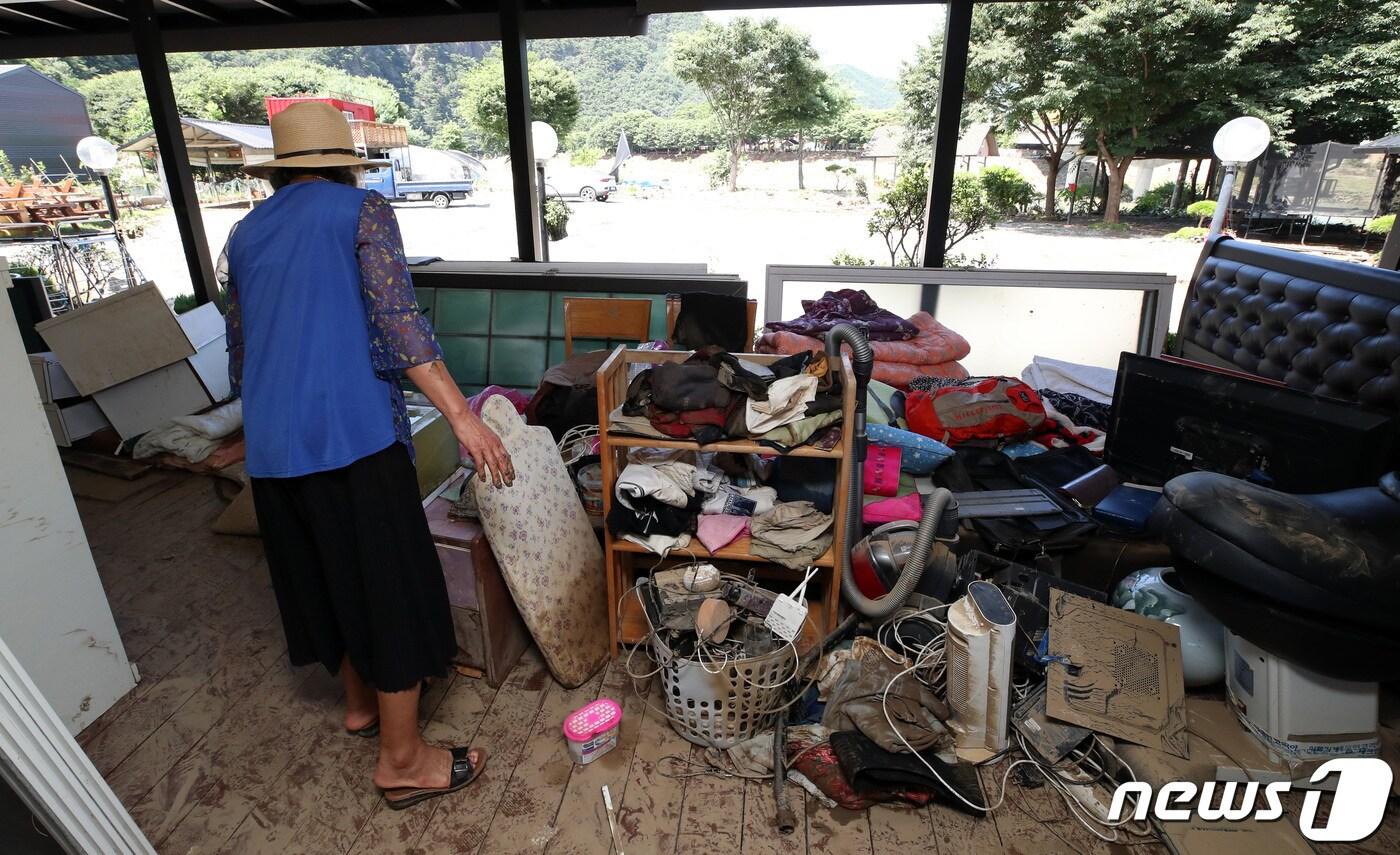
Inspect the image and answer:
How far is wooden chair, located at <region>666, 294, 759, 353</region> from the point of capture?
121 inches

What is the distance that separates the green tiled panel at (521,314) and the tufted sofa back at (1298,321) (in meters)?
3.36

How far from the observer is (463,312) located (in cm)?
385

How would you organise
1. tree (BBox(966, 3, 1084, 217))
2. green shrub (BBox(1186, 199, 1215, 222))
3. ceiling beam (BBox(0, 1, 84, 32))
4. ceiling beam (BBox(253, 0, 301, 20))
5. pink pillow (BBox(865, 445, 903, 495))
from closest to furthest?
pink pillow (BBox(865, 445, 903, 495)) < ceiling beam (BBox(253, 0, 301, 20)) < ceiling beam (BBox(0, 1, 84, 32)) < tree (BBox(966, 3, 1084, 217)) < green shrub (BBox(1186, 199, 1215, 222))

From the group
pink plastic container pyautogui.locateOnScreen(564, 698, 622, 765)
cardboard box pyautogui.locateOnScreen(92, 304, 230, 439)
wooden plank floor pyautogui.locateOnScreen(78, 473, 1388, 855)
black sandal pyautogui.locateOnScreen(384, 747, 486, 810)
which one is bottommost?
wooden plank floor pyautogui.locateOnScreen(78, 473, 1388, 855)

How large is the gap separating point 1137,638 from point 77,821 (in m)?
2.43

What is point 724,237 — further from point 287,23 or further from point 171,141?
point 171,141

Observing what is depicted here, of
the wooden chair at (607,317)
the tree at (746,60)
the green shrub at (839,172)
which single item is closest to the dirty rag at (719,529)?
the wooden chair at (607,317)

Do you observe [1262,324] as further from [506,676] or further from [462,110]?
[462,110]

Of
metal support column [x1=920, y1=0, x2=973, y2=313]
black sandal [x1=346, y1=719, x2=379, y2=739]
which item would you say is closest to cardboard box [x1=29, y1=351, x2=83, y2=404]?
black sandal [x1=346, y1=719, x2=379, y2=739]

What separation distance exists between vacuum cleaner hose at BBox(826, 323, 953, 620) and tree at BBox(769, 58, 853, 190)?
10736 millimetres

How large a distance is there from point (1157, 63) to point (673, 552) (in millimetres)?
10649

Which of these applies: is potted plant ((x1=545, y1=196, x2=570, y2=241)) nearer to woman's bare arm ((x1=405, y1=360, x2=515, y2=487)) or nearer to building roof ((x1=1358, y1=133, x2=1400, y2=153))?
woman's bare arm ((x1=405, y1=360, x2=515, y2=487))

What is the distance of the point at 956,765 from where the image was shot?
5.75 feet

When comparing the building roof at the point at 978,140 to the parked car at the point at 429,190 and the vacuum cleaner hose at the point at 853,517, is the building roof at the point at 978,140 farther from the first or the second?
the parked car at the point at 429,190
